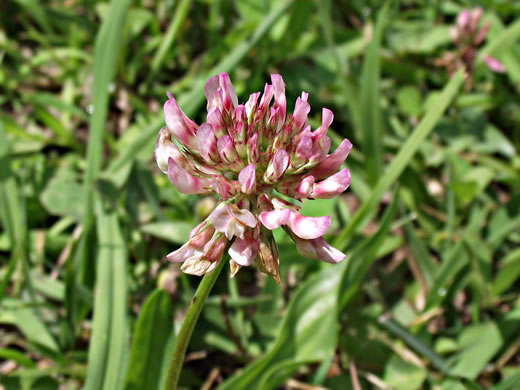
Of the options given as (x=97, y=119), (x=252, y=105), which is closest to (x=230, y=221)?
(x=252, y=105)

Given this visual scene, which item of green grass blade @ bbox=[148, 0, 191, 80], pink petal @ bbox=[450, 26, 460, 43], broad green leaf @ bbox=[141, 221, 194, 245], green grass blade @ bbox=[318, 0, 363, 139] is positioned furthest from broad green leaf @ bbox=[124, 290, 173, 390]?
pink petal @ bbox=[450, 26, 460, 43]

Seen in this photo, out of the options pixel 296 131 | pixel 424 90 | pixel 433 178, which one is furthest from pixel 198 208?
pixel 424 90

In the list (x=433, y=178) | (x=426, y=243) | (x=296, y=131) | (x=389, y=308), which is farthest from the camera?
(x=433, y=178)

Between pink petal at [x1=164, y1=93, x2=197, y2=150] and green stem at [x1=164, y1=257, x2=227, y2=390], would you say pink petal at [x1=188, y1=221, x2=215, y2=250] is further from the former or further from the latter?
pink petal at [x1=164, y1=93, x2=197, y2=150]

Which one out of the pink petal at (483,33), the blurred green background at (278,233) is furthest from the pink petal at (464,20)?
the blurred green background at (278,233)

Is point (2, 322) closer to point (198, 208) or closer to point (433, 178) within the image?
point (198, 208)

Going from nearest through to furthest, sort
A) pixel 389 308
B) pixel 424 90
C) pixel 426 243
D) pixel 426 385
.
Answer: pixel 426 385, pixel 389 308, pixel 426 243, pixel 424 90
